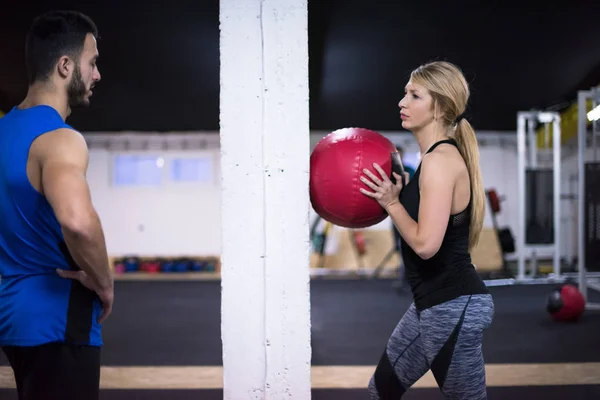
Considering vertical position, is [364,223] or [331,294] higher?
[364,223]

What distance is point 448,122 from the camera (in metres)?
1.65

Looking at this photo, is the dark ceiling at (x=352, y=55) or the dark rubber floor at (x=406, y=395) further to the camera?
the dark ceiling at (x=352, y=55)

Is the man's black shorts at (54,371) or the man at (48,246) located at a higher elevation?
the man at (48,246)

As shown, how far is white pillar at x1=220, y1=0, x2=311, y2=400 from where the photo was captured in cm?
185

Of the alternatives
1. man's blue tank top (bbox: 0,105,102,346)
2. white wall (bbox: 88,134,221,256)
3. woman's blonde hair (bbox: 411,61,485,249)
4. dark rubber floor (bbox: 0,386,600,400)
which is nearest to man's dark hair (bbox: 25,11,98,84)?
man's blue tank top (bbox: 0,105,102,346)

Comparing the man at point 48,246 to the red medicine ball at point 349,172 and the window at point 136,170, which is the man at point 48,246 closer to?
the red medicine ball at point 349,172

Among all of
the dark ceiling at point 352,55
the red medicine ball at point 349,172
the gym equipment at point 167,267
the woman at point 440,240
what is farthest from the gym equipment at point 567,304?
the gym equipment at point 167,267

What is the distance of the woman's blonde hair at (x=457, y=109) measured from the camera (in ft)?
5.23

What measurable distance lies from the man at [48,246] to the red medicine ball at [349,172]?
80 centimetres

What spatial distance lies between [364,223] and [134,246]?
8.52 m

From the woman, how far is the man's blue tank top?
37.1 inches

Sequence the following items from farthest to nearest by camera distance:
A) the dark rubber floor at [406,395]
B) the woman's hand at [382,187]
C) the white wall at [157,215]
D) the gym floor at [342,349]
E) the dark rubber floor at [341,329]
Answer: the white wall at [157,215], the dark rubber floor at [341,329], the gym floor at [342,349], the dark rubber floor at [406,395], the woman's hand at [382,187]

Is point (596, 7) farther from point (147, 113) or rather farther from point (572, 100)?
point (147, 113)

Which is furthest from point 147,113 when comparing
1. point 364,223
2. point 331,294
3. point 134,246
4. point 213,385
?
point 364,223
